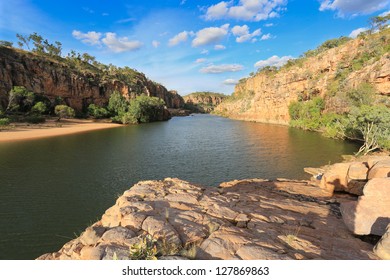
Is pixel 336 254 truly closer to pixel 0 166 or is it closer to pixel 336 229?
pixel 336 229

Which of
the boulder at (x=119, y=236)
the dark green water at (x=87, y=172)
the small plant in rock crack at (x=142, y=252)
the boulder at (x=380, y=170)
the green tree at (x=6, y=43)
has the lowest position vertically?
the dark green water at (x=87, y=172)

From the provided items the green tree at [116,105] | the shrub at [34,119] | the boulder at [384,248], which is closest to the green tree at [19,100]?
the shrub at [34,119]

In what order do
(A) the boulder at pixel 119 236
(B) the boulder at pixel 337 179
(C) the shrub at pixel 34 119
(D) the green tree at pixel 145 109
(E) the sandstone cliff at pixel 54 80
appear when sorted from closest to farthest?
1. (A) the boulder at pixel 119 236
2. (B) the boulder at pixel 337 179
3. (C) the shrub at pixel 34 119
4. (E) the sandstone cliff at pixel 54 80
5. (D) the green tree at pixel 145 109

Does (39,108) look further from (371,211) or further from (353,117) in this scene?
(371,211)

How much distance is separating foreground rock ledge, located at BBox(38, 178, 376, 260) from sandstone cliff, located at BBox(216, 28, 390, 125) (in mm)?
38867

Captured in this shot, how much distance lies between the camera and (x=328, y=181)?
16.1 m

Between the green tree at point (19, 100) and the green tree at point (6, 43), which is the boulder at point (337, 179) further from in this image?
the green tree at point (6, 43)

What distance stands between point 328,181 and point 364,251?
33.6 ft

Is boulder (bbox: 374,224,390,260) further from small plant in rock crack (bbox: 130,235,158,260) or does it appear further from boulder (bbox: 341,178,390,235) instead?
small plant in rock crack (bbox: 130,235,158,260)

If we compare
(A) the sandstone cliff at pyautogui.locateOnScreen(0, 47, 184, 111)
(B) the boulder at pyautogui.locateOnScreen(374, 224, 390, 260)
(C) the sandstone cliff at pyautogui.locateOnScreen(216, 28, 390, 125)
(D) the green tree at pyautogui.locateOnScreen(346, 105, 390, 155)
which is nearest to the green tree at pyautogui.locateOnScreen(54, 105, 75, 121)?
(A) the sandstone cliff at pyautogui.locateOnScreen(0, 47, 184, 111)

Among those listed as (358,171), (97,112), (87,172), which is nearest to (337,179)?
(358,171)

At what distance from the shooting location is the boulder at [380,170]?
39.0ft

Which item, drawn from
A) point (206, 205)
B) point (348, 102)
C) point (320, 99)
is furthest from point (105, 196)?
point (320, 99)

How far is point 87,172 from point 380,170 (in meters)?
24.2
